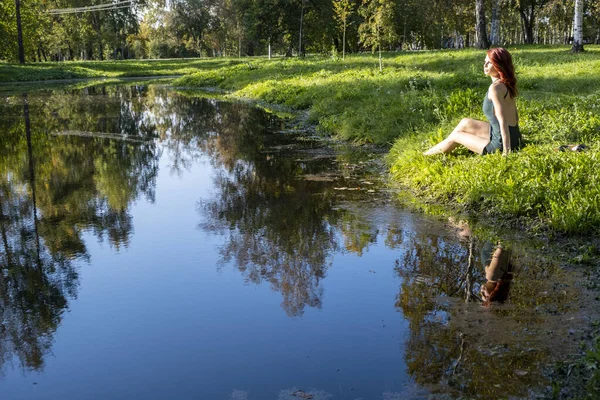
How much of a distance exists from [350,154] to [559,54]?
56.0 ft

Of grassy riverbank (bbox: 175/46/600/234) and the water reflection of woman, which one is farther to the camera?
grassy riverbank (bbox: 175/46/600/234)

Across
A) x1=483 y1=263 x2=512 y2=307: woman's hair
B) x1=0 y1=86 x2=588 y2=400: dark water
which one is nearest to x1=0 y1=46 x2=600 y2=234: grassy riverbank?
x1=0 y1=86 x2=588 y2=400: dark water

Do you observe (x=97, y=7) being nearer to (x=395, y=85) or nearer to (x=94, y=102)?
(x=94, y=102)

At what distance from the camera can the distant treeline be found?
113 ft

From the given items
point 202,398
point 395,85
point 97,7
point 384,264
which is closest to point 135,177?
point 384,264

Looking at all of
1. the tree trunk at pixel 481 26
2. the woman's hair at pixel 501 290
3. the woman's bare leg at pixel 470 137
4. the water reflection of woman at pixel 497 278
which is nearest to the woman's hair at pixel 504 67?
the woman's bare leg at pixel 470 137

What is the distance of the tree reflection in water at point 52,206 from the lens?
4.73m

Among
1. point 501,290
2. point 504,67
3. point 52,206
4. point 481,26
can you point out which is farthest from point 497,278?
point 481,26

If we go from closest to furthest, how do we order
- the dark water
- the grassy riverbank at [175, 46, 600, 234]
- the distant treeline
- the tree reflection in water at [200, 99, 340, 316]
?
the dark water, the tree reflection in water at [200, 99, 340, 316], the grassy riverbank at [175, 46, 600, 234], the distant treeline

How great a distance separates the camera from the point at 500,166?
290 inches

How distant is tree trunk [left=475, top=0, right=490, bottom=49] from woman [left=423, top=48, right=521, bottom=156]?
75.9ft

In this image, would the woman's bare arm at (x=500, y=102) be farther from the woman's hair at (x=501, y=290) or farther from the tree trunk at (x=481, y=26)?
the tree trunk at (x=481, y=26)

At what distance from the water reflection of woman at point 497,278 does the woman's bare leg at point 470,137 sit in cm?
251

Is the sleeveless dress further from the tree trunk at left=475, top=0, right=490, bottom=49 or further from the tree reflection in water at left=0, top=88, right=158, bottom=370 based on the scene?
the tree trunk at left=475, top=0, right=490, bottom=49
